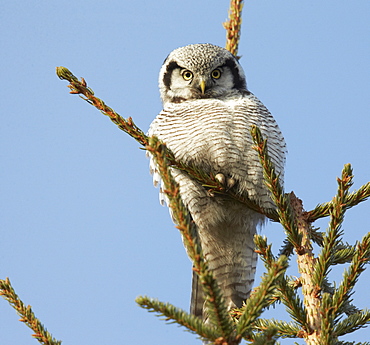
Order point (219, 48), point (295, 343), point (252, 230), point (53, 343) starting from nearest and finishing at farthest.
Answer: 1. point (53, 343)
2. point (295, 343)
3. point (252, 230)
4. point (219, 48)

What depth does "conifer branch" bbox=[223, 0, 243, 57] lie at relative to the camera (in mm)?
3908

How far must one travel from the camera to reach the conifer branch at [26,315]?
1517 mm

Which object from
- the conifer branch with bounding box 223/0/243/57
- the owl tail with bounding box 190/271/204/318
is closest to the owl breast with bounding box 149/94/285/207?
the conifer branch with bounding box 223/0/243/57

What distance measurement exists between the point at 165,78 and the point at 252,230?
1.59 m

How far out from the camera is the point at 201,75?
4.18 metres

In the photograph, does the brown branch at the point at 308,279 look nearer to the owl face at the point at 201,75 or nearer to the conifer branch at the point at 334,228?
the conifer branch at the point at 334,228

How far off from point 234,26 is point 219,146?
1145 mm

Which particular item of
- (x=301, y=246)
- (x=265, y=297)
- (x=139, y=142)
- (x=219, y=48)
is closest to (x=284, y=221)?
(x=301, y=246)

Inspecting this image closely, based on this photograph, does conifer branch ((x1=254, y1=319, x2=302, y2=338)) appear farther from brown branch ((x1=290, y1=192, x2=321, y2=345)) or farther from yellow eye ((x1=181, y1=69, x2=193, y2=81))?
yellow eye ((x1=181, y1=69, x2=193, y2=81))

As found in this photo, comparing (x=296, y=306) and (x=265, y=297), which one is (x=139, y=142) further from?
(x=265, y=297)

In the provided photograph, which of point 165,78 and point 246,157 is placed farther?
point 165,78

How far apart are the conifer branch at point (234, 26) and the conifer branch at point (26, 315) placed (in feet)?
9.78

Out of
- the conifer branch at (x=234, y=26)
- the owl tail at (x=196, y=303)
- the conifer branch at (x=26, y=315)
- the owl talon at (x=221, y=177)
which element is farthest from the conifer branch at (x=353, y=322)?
the conifer branch at (x=234, y=26)

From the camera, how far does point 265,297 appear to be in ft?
4.57
